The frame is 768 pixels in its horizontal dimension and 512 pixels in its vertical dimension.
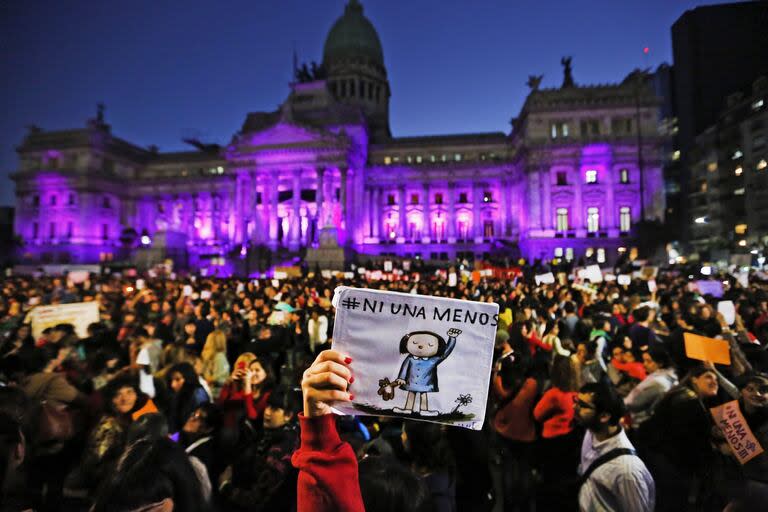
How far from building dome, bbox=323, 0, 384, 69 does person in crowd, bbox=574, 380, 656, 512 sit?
72.0 metres

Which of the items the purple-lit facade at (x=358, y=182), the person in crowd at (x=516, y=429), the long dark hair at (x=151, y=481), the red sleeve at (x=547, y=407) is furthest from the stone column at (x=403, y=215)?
the long dark hair at (x=151, y=481)

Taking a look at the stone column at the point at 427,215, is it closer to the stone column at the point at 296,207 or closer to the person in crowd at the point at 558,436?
the stone column at the point at 296,207

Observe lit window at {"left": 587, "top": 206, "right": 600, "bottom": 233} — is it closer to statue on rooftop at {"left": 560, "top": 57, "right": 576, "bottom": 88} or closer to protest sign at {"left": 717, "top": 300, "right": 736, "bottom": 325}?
statue on rooftop at {"left": 560, "top": 57, "right": 576, "bottom": 88}

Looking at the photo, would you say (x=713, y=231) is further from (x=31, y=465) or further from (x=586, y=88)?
(x=31, y=465)

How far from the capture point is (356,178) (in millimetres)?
52312

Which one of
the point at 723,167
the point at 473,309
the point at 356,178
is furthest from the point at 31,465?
the point at 723,167

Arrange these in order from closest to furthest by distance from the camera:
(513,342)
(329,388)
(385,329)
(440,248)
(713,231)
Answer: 1. (329,388)
2. (385,329)
3. (513,342)
4. (713,231)
5. (440,248)

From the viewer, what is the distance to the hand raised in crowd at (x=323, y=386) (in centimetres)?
177

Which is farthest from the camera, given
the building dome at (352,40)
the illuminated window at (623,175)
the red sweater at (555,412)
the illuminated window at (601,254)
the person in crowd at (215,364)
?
the building dome at (352,40)

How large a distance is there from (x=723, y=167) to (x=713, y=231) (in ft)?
23.6

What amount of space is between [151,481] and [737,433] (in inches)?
162

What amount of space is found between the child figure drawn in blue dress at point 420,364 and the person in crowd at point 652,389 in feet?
14.2

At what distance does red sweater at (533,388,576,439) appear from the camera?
4.96 metres

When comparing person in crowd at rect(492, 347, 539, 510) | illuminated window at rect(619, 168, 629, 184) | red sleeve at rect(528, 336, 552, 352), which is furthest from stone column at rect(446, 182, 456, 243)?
person in crowd at rect(492, 347, 539, 510)
